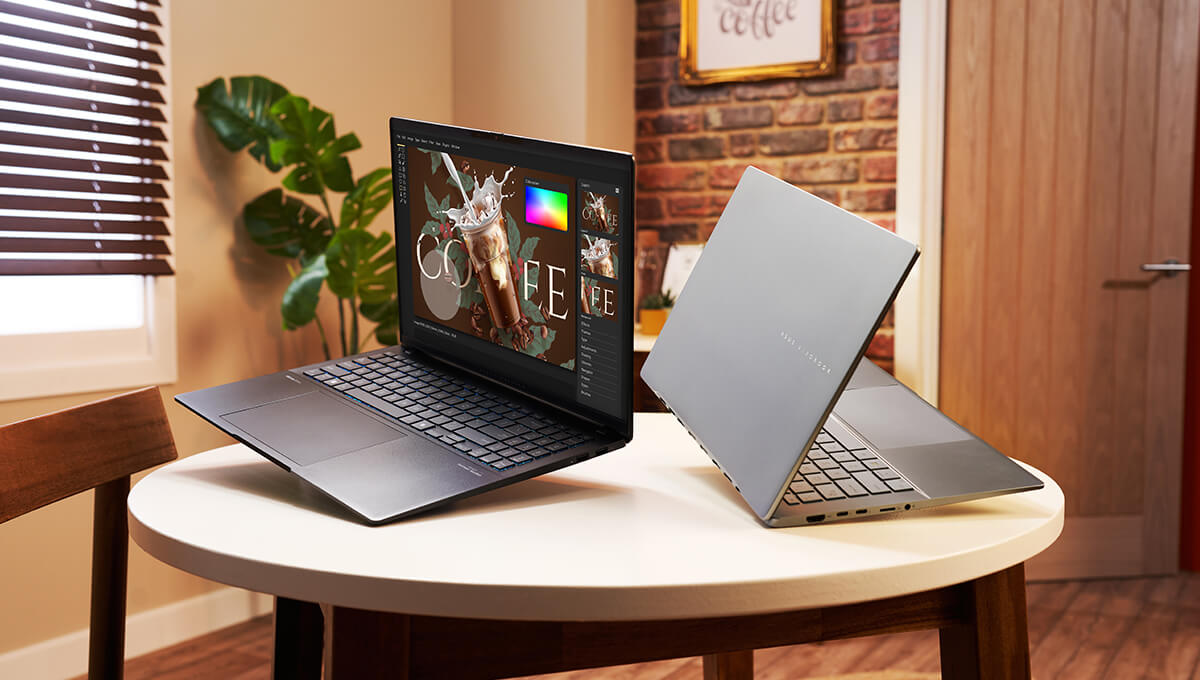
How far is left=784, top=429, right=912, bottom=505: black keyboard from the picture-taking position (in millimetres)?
756

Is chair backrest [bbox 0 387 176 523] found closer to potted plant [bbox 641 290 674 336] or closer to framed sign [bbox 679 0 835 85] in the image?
potted plant [bbox 641 290 674 336]

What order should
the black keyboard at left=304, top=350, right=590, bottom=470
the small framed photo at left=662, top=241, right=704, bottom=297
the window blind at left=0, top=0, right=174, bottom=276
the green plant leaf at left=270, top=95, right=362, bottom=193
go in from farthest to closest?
the small framed photo at left=662, top=241, right=704, bottom=297 < the green plant leaf at left=270, top=95, right=362, bottom=193 < the window blind at left=0, top=0, right=174, bottom=276 < the black keyboard at left=304, top=350, right=590, bottom=470

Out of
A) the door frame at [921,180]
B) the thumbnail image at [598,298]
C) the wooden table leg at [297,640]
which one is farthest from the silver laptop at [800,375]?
the door frame at [921,180]

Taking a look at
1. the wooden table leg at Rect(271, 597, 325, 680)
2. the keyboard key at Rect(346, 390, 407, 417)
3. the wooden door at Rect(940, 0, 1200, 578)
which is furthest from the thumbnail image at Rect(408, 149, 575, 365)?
the wooden door at Rect(940, 0, 1200, 578)

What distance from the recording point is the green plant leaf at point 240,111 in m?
2.60

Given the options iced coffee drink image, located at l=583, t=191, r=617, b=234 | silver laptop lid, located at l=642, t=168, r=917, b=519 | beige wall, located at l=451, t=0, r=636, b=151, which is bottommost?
silver laptop lid, located at l=642, t=168, r=917, b=519

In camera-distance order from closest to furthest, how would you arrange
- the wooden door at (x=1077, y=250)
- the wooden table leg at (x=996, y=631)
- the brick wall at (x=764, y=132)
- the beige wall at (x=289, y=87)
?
the wooden table leg at (x=996, y=631) < the beige wall at (x=289, y=87) < the wooden door at (x=1077, y=250) < the brick wall at (x=764, y=132)

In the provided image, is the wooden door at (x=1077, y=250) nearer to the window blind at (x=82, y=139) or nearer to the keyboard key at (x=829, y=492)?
the window blind at (x=82, y=139)

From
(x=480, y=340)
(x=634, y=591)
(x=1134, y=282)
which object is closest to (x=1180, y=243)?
(x=1134, y=282)

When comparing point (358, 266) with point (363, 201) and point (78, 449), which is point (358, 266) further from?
point (78, 449)

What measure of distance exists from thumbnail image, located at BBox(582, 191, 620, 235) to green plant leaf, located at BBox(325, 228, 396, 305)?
182cm

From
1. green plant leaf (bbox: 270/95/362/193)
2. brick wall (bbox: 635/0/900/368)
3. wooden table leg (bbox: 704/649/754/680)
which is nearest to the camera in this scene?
wooden table leg (bbox: 704/649/754/680)

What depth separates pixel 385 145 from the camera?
332 cm

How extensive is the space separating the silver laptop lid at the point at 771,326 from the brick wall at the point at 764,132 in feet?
7.91
